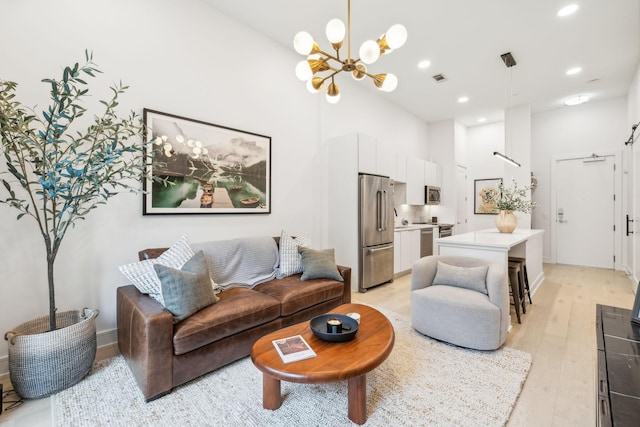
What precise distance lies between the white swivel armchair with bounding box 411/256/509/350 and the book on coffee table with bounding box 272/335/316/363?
1478 millimetres

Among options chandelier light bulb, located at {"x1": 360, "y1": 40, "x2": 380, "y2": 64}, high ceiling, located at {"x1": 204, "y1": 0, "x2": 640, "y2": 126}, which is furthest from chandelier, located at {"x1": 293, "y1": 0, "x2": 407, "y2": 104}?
high ceiling, located at {"x1": 204, "y1": 0, "x2": 640, "y2": 126}

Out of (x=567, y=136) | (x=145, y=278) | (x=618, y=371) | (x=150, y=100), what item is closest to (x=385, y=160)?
(x=150, y=100)

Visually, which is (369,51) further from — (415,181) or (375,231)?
(415,181)

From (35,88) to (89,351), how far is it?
2.06 meters

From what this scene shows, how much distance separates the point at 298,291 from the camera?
2.75 m

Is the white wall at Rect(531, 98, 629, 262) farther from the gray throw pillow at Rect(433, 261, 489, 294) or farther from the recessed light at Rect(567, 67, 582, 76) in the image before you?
the gray throw pillow at Rect(433, 261, 489, 294)

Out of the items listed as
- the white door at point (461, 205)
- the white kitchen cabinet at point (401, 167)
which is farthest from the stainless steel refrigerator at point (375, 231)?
the white door at point (461, 205)

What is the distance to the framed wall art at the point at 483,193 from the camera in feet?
23.0

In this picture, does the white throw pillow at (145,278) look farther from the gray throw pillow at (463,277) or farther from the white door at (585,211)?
the white door at (585,211)

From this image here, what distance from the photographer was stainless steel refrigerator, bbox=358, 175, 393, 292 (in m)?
4.25

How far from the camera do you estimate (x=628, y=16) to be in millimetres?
3268

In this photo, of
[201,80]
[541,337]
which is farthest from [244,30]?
[541,337]

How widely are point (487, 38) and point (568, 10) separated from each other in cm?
80

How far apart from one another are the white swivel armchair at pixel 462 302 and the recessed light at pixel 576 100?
17.1ft
